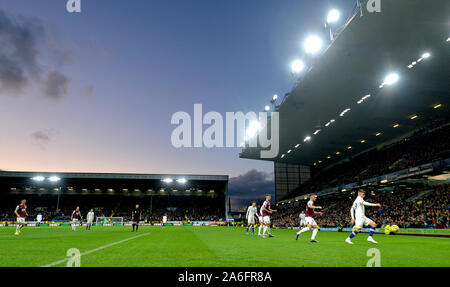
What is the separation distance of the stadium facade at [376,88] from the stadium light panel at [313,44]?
70cm

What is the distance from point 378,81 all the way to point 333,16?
33.6 feet

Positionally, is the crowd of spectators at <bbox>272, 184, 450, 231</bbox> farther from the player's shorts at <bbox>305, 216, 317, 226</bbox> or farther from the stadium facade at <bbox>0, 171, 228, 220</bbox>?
the stadium facade at <bbox>0, 171, 228, 220</bbox>

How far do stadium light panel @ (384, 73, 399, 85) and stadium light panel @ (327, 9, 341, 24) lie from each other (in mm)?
9165

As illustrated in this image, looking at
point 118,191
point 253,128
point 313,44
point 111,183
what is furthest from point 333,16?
point 118,191

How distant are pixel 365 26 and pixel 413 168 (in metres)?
17.4

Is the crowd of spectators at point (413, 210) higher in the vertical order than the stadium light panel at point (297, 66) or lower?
lower

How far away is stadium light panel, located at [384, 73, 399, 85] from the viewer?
2517 cm

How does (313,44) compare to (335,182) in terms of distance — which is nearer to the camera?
(313,44)

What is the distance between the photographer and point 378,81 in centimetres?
2678

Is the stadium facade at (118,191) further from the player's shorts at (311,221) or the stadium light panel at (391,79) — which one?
the player's shorts at (311,221)

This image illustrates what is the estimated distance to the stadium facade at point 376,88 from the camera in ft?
63.1

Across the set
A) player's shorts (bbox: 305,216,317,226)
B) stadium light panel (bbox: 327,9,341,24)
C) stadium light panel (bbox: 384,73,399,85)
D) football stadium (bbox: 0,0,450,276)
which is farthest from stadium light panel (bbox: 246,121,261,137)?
player's shorts (bbox: 305,216,317,226)

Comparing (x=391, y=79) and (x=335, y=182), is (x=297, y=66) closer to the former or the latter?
(x=391, y=79)

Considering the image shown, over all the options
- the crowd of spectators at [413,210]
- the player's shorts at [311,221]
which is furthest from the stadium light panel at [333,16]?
the crowd of spectators at [413,210]
